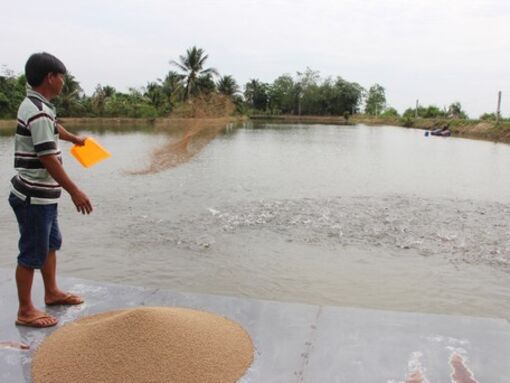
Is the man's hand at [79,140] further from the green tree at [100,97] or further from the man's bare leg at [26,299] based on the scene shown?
the green tree at [100,97]

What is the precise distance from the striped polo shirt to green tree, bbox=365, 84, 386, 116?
86073 millimetres

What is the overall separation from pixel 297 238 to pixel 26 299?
4.02m

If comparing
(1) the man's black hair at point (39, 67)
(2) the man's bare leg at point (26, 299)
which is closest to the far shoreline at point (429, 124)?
(1) the man's black hair at point (39, 67)

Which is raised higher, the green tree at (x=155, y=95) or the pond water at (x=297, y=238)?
the green tree at (x=155, y=95)

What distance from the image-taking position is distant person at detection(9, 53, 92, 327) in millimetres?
2475

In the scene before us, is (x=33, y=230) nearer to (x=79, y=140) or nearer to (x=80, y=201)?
(x=80, y=201)

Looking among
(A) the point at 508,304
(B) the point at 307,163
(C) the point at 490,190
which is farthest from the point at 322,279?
(B) the point at 307,163

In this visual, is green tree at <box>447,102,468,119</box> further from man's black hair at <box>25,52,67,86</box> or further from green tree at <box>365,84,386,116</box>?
man's black hair at <box>25,52,67,86</box>

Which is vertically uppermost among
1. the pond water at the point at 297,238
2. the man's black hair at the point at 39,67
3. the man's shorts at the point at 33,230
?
the man's black hair at the point at 39,67

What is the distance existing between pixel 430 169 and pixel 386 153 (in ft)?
18.6

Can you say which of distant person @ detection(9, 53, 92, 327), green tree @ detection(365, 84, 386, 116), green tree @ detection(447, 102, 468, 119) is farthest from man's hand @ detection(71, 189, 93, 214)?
green tree @ detection(365, 84, 386, 116)

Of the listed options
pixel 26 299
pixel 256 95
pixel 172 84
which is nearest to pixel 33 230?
pixel 26 299

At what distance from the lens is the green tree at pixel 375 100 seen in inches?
3344

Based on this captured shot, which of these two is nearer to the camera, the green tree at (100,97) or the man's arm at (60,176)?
the man's arm at (60,176)
